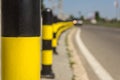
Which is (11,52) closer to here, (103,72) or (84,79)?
(84,79)

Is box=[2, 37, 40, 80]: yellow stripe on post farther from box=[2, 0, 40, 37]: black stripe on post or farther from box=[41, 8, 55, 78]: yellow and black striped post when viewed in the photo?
box=[41, 8, 55, 78]: yellow and black striped post

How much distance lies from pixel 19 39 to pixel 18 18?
0.58ft

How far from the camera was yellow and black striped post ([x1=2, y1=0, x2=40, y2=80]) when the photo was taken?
3803 millimetres

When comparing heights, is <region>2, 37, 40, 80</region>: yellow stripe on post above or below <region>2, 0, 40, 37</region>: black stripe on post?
below

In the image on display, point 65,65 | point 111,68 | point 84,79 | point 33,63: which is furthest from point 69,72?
point 33,63

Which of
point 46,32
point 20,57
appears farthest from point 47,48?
point 20,57

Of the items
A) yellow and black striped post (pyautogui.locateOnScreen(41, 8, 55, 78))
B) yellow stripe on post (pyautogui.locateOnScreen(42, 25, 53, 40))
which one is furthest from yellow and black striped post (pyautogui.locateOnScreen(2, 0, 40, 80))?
yellow stripe on post (pyautogui.locateOnScreen(42, 25, 53, 40))

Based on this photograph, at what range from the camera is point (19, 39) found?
12.5ft

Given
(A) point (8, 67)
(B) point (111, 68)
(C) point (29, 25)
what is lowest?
(B) point (111, 68)

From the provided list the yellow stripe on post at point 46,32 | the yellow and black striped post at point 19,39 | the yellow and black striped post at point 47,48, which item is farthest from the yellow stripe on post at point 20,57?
the yellow stripe on post at point 46,32

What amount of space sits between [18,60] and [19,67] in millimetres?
60

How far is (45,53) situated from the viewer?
852 cm

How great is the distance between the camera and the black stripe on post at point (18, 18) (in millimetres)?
3807

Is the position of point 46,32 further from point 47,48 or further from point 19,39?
point 19,39
